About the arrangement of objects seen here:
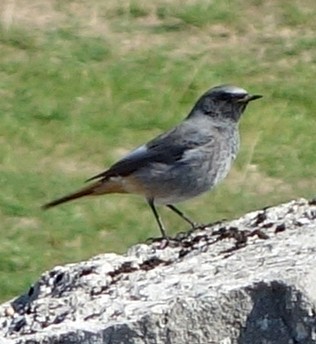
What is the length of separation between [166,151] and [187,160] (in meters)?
0.12

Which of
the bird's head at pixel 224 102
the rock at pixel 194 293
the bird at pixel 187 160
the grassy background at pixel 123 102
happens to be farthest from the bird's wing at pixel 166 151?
the rock at pixel 194 293

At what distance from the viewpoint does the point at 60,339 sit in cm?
481

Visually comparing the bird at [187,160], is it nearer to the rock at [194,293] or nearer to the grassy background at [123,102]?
the grassy background at [123,102]

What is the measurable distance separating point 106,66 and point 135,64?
235 mm

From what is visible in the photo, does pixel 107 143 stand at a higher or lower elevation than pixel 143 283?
lower

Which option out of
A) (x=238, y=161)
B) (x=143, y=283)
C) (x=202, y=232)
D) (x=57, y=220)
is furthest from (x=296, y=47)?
(x=143, y=283)

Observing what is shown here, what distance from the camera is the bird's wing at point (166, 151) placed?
8.09 m

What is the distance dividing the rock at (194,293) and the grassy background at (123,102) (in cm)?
321

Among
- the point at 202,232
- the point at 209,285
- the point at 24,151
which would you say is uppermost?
the point at 209,285

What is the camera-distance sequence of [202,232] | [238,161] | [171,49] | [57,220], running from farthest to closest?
[171,49], [238,161], [57,220], [202,232]

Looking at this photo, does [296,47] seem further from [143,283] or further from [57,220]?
[143,283]

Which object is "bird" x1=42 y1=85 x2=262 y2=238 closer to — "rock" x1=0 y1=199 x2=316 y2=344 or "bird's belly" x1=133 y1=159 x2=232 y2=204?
"bird's belly" x1=133 y1=159 x2=232 y2=204

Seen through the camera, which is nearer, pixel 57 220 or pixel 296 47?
pixel 57 220

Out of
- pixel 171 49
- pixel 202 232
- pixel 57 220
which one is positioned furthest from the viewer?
pixel 171 49
